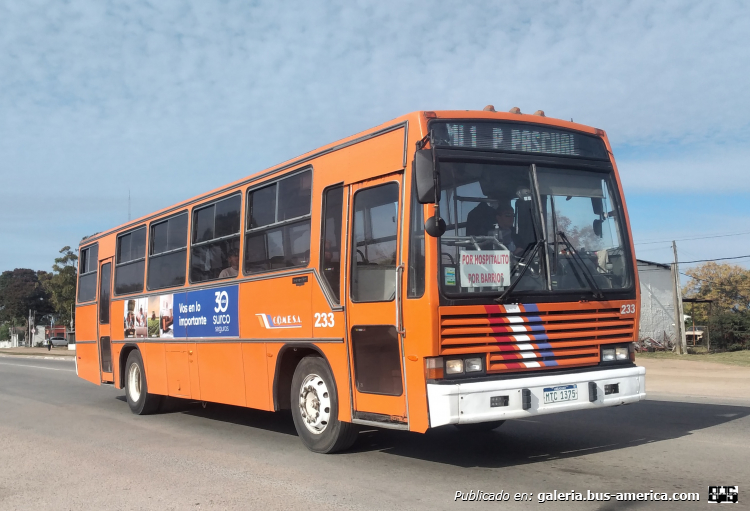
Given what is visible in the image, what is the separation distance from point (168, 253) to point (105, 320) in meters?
3.26

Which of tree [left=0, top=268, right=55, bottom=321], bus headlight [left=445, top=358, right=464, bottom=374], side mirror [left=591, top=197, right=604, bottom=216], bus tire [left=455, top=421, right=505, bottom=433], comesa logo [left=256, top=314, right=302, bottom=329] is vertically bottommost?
bus tire [left=455, top=421, right=505, bottom=433]

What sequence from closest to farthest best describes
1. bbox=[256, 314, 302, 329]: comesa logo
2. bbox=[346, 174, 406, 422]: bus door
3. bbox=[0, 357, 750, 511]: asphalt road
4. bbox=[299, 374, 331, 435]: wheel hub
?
1. bbox=[0, 357, 750, 511]: asphalt road
2. bbox=[346, 174, 406, 422]: bus door
3. bbox=[299, 374, 331, 435]: wheel hub
4. bbox=[256, 314, 302, 329]: comesa logo

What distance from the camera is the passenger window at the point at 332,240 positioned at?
24.7ft

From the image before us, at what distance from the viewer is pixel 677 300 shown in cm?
3203

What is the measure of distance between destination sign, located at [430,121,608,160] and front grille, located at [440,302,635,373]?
1.55 m

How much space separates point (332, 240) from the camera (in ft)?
25.1

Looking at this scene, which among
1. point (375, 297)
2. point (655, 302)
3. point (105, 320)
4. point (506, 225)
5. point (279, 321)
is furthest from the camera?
point (655, 302)

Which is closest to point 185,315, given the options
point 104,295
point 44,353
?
point 104,295

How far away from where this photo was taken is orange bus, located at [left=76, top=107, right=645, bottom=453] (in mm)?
6305

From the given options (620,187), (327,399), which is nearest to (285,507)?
(327,399)

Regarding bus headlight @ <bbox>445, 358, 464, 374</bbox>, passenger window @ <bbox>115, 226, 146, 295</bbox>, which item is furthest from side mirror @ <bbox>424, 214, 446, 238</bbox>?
passenger window @ <bbox>115, 226, 146, 295</bbox>

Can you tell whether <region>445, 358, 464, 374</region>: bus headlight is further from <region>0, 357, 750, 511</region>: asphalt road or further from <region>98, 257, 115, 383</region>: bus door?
<region>98, 257, 115, 383</region>: bus door

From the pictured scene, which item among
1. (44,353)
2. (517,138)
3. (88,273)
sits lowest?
(44,353)

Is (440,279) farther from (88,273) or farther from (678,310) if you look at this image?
(678,310)
